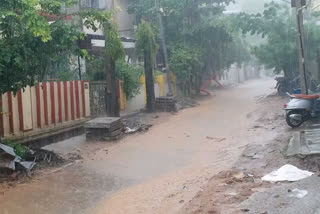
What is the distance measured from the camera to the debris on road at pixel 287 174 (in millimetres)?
6402

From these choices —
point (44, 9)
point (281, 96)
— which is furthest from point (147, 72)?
point (44, 9)

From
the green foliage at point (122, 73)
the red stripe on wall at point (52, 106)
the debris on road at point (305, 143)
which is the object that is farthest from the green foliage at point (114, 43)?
the debris on road at point (305, 143)

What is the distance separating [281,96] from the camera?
21.2m

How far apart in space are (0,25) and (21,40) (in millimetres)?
447

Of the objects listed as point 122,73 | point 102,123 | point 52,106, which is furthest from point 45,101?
point 122,73

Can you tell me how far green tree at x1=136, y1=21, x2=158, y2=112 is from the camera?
16625 mm

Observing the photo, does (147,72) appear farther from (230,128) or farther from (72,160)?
(72,160)

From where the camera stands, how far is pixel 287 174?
659 cm

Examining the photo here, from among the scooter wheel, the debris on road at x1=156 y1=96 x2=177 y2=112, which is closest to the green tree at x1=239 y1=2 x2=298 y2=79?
the debris on road at x1=156 y1=96 x2=177 y2=112

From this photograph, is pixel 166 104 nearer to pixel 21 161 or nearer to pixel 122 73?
pixel 122 73

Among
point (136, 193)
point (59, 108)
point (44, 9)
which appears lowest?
point (136, 193)

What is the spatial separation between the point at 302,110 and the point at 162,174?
16.8ft

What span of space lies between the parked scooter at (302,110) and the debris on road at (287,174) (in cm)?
456

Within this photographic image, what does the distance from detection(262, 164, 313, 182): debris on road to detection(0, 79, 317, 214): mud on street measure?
192mm
